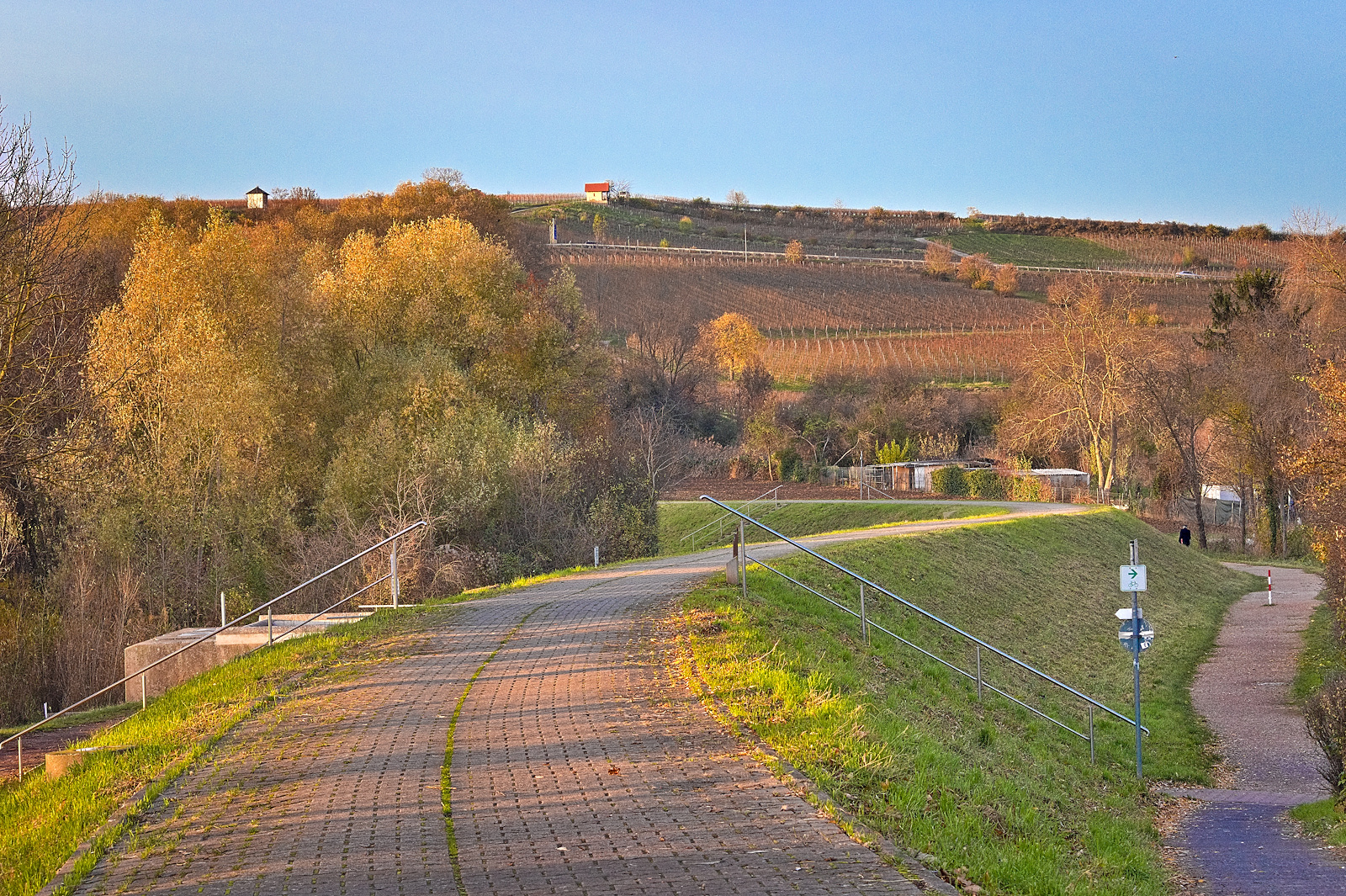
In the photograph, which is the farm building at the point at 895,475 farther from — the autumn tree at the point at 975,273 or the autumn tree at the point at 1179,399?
the autumn tree at the point at 975,273

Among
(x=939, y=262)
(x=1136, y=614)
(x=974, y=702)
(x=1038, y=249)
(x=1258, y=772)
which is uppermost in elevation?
(x=1038, y=249)

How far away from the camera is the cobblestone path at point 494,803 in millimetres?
7742

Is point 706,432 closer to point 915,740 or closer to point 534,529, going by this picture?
point 534,529

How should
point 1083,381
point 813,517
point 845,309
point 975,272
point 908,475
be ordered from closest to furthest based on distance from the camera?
point 813,517
point 908,475
point 1083,381
point 845,309
point 975,272

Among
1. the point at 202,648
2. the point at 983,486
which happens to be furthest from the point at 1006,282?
the point at 202,648

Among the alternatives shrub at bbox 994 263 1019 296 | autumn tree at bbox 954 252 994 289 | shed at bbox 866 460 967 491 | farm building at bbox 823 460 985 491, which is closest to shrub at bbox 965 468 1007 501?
farm building at bbox 823 460 985 491

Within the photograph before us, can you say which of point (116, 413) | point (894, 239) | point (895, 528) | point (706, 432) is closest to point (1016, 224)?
point (894, 239)

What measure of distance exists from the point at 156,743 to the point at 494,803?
4.60 metres

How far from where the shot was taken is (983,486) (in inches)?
1982

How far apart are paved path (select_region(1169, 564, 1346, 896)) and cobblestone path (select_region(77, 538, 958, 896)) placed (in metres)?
6.36

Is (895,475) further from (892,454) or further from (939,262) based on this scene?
(939,262)

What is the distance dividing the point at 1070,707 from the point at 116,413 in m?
24.2

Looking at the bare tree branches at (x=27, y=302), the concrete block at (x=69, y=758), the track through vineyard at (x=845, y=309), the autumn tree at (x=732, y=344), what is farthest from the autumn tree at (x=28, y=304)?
the autumn tree at (x=732, y=344)

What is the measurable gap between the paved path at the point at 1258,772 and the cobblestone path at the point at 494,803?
Answer: 20.9ft
